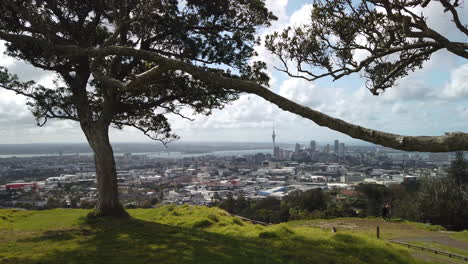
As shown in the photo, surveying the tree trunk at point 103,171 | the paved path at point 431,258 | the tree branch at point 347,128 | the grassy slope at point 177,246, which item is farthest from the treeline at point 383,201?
the tree branch at point 347,128

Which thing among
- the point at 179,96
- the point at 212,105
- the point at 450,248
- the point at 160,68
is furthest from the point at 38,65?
the point at 450,248

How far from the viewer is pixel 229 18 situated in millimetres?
9867

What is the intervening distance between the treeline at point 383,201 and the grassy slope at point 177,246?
18957 millimetres

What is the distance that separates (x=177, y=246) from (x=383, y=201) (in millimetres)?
37206

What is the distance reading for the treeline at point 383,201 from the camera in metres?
27.6

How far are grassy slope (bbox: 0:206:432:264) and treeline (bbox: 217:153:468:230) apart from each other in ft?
62.2

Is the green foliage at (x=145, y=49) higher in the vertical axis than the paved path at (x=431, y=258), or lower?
higher

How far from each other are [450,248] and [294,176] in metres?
58.3

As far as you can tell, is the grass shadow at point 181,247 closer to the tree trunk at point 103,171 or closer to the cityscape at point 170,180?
the tree trunk at point 103,171

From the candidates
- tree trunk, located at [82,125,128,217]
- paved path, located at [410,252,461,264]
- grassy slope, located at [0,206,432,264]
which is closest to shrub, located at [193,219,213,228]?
grassy slope, located at [0,206,432,264]

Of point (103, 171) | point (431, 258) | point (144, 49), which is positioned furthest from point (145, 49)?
point (431, 258)

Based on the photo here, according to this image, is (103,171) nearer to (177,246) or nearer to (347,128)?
(177,246)

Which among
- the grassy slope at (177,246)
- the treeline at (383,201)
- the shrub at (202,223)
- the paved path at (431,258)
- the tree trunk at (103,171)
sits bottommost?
the treeline at (383,201)

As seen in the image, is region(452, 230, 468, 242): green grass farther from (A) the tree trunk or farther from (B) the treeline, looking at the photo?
(A) the tree trunk
